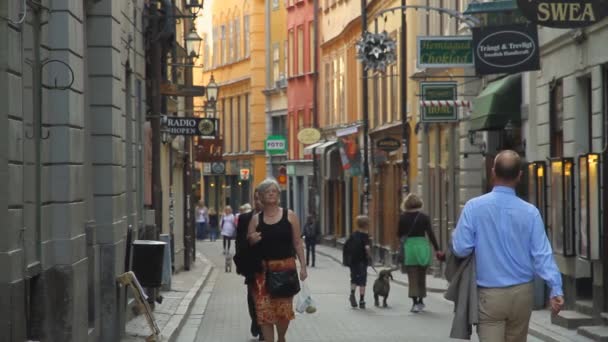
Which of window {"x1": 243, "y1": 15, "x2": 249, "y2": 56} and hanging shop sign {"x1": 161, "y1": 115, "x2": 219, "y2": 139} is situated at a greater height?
window {"x1": 243, "y1": 15, "x2": 249, "y2": 56}

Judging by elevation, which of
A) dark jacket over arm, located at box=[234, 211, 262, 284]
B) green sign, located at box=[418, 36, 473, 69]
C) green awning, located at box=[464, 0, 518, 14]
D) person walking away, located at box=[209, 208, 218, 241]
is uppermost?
green awning, located at box=[464, 0, 518, 14]

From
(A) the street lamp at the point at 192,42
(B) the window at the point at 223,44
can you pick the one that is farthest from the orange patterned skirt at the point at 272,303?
(B) the window at the point at 223,44

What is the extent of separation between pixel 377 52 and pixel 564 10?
18.6 m

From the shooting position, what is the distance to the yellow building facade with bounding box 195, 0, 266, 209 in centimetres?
7556

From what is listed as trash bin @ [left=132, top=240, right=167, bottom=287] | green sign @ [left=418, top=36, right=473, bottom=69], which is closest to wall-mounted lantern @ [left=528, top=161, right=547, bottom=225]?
green sign @ [left=418, top=36, right=473, bottom=69]

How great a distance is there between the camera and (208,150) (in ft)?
145

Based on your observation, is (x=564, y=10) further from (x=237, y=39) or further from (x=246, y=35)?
(x=237, y=39)

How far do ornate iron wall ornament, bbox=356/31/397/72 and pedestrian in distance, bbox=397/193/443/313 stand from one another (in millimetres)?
13028

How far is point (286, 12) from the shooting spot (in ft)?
229

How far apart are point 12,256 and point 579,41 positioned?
37.5 feet

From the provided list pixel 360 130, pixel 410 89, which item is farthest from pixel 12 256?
pixel 360 130

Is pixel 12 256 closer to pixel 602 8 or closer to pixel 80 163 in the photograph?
pixel 80 163

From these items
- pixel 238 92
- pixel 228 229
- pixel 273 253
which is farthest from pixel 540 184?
pixel 238 92

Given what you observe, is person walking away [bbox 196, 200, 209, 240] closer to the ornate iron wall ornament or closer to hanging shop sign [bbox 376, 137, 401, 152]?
hanging shop sign [bbox 376, 137, 401, 152]
